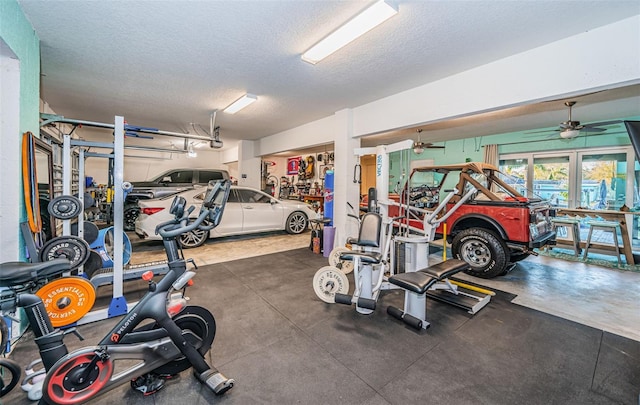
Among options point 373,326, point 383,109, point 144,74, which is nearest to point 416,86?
point 383,109

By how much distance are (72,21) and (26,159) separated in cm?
137

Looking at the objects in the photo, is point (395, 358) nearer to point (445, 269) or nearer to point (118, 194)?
point (445, 269)

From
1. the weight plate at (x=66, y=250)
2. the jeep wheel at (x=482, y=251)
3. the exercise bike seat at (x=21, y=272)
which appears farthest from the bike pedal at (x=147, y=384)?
the jeep wheel at (x=482, y=251)

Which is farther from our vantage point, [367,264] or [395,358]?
[367,264]

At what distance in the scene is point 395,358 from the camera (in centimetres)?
206

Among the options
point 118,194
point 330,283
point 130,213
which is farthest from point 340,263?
point 130,213

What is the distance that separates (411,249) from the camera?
338cm

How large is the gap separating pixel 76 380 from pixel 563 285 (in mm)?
5195

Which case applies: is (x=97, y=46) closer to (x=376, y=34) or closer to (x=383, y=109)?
(x=376, y=34)

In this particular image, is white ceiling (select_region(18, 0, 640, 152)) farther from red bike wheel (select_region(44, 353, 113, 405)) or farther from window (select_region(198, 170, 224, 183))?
window (select_region(198, 170, 224, 183))

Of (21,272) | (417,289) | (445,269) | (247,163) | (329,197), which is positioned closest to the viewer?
(21,272)

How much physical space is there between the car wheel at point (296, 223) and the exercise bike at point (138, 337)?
496cm

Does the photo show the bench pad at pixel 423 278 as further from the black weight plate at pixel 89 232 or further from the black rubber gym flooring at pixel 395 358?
the black weight plate at pixel 89 232

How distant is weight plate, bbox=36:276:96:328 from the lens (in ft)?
7.47
